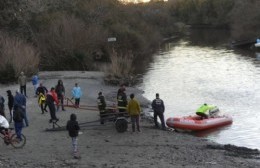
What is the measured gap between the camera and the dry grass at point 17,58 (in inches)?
1500

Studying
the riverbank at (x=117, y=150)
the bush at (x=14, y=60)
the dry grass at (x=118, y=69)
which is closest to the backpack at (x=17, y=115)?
the riverbank at (x=117, y=150)

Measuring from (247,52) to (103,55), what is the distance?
794 inches

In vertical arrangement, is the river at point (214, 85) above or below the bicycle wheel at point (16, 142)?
above

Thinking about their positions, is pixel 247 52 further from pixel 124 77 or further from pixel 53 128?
pixel 53 128

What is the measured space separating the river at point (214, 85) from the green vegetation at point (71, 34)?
3.56 m

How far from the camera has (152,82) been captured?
4247 cm

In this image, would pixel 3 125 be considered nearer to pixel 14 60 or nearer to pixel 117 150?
pixel 117 150

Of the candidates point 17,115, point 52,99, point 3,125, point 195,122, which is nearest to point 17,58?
point 52,99

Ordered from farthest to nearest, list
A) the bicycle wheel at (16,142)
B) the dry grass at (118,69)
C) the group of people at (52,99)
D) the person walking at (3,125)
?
the dry grass at (118,69) → the group of people at (52,99) → the bicycle wheel at (16,142) → the person walking at (3,125)

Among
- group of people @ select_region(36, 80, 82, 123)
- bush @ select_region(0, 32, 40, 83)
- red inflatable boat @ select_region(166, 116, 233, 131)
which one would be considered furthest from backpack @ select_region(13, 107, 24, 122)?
bush @ select_region(0, 32, 40, 83)

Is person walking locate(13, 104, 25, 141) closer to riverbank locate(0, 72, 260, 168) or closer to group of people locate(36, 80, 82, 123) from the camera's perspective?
riverbank locate(0, 72, 260, 168)

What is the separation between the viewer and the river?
25.8 metres

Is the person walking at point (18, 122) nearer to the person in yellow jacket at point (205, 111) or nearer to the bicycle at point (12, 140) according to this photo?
the bicycle at point (12, 140)

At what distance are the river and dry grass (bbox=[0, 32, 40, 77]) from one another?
881cm
